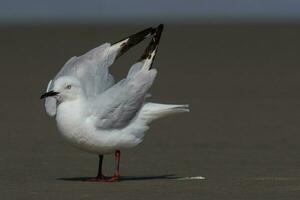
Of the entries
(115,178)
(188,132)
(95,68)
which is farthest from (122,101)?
(188,132)

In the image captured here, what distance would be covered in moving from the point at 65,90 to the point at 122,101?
1.49 ft

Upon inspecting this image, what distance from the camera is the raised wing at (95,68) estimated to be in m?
11.4

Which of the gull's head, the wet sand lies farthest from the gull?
the wet sand

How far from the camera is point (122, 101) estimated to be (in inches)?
430

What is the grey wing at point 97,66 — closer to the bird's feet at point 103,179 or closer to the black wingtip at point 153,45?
the black wingtip at point 153,45

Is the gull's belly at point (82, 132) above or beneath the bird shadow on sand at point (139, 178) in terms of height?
above

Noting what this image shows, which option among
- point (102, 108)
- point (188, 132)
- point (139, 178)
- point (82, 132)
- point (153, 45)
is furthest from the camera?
point (188, 132)

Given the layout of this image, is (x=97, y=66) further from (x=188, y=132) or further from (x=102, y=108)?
(x=188, y=132)

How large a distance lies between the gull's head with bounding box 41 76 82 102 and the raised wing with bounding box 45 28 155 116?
330 mm

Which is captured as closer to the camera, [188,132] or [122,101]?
[122,101]

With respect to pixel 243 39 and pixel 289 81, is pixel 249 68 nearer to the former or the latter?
pixel 289 81

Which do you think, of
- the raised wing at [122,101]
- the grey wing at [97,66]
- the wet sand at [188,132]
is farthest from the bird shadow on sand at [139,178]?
the grey wing at [97,66]

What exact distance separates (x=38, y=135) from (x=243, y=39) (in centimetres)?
1723

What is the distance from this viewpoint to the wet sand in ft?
33.9
